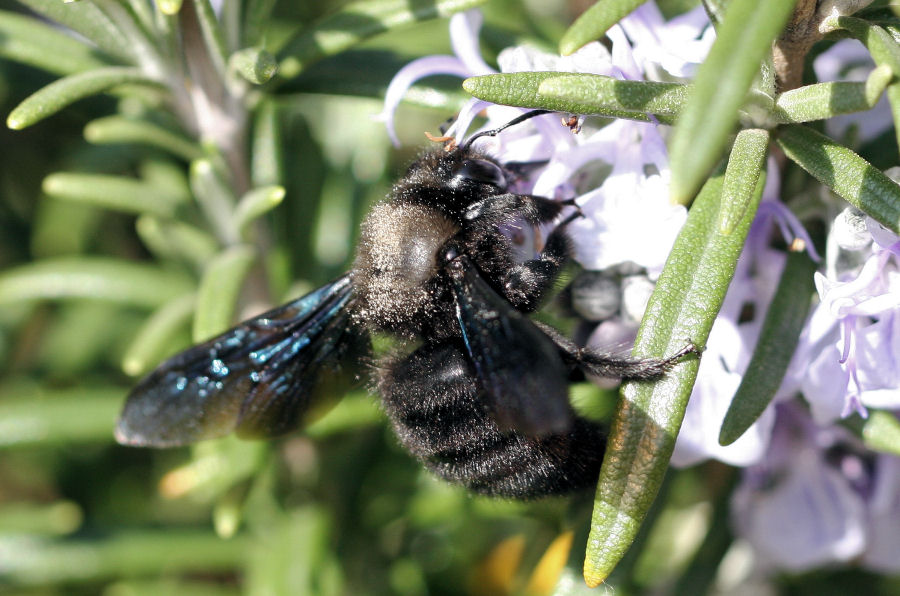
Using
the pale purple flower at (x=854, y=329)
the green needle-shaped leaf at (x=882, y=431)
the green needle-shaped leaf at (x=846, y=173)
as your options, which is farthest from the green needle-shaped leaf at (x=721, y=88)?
the green needle-shaped leaf at (x=882, y=431)

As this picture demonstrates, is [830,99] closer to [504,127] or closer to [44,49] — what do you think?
[504,127]

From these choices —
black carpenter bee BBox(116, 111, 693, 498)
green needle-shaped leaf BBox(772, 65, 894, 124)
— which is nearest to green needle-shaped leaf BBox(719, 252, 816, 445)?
black carpenter bee BBox(116, 111, 693, 498)

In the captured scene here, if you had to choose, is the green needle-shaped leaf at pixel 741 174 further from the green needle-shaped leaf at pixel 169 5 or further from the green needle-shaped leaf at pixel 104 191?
the green needle-shaped leaf at pixel 104 191

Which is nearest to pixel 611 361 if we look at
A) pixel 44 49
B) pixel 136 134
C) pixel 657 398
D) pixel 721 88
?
Answer: pixel 657 398

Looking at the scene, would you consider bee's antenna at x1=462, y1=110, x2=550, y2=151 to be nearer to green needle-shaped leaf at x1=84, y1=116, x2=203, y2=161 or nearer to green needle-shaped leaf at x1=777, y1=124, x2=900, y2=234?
green needle-shaped leaf at x1=777, y1=124, x2=900, y2=234

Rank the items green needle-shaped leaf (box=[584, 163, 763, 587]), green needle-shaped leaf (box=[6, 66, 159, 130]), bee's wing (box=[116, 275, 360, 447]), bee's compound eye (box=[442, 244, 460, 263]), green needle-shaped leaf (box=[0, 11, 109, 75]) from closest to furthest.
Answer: green needle-shaped leaf (box=[584, 163, 763, 587])
bee's compound eye (box=[442, 244, 460, 263])
green needle-shaped leaf (box=[6, 66, 159, 130])
bee's wing (box=[116, 275, 360, 447])
green needle-shaped leaf (box=[0, 11, 109, 75])

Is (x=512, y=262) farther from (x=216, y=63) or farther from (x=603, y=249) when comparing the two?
(x=216, y=63)

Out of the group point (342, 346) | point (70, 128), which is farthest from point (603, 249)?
point (70, 128)
